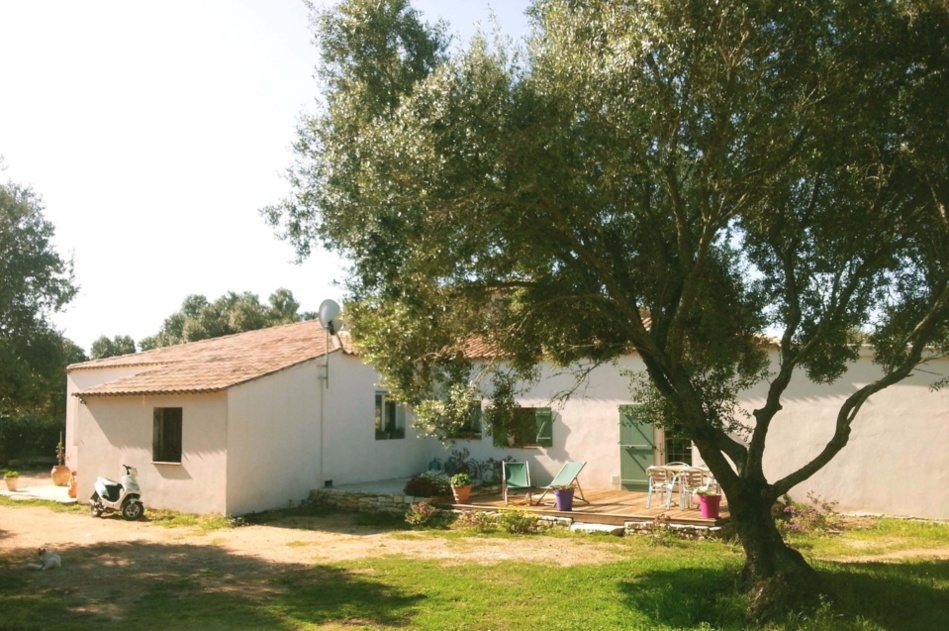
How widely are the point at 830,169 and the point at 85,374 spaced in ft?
80.1

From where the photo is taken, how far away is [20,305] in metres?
13.4

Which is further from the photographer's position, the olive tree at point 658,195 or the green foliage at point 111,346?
the green foliage at point 111,346

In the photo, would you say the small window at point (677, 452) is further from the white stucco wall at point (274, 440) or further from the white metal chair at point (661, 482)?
the white stucco wall at point (274, 440)

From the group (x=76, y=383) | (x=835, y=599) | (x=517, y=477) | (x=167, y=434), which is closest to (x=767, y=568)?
(x=835, y=599)

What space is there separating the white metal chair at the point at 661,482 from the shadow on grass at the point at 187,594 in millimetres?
6490

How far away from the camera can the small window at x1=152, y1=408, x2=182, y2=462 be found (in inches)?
719

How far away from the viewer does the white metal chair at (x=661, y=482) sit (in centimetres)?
1511

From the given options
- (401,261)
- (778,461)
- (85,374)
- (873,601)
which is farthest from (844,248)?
(85,374)

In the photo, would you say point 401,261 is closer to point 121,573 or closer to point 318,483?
point 121,573

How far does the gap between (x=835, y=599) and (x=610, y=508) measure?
23.3ft

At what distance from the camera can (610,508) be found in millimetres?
15555

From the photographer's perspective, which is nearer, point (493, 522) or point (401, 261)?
point (401, 261)

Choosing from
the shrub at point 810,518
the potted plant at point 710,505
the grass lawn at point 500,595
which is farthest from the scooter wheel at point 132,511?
the shrub at point 810,518

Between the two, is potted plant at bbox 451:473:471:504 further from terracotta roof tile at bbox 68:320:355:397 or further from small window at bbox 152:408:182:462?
small window at bbox 152:408:182:462
